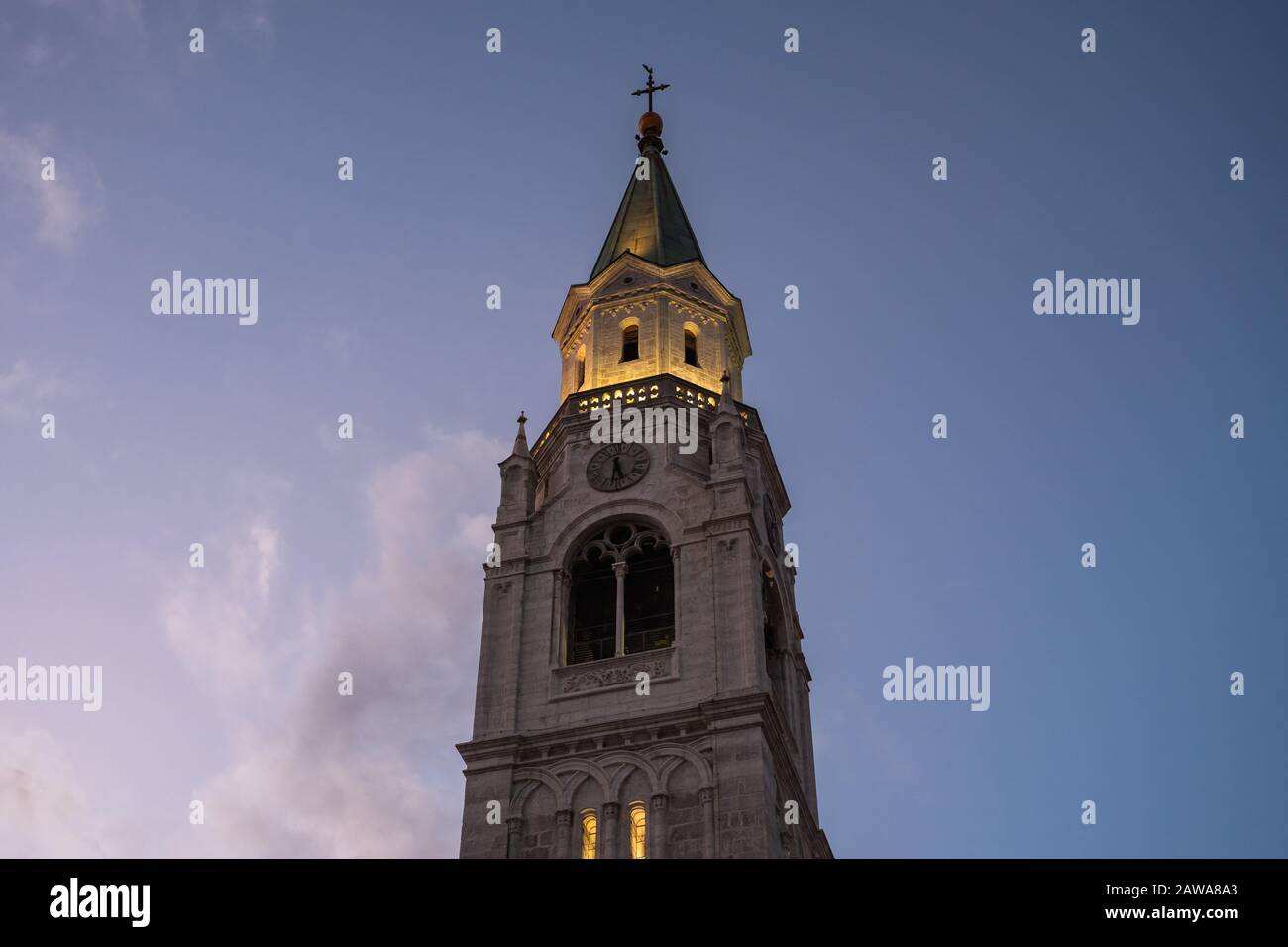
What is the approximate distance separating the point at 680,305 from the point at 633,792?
2479cm

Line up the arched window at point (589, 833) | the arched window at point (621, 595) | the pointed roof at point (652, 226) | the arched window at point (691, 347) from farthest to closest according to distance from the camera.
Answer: the pointed roof at point (652, 226) < the arched window at point (691, 347) < the arched window at point (621, 595) < the arched window at point (589, 833)

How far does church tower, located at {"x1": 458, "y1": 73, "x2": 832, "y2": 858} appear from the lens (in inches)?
1929

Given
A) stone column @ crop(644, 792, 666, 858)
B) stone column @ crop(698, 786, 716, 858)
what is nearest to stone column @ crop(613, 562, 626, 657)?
stone column @ crop(644, 792, 666, 858)

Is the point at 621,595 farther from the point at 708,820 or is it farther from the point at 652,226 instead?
the point at 652,226

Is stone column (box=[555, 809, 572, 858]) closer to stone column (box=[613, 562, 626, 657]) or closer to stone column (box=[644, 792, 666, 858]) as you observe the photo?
stone column (box=[644, 792, 666, 858])

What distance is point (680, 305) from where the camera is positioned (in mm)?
66688

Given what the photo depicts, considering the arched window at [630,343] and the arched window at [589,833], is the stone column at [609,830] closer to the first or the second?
the arched window at [589,833]

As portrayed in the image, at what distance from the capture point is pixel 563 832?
48.9 metres

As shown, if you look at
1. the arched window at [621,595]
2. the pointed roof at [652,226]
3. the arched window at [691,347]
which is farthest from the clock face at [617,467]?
the pointed roof at [652,226]

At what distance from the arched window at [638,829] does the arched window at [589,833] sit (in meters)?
1.17

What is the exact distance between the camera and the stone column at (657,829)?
155 feet
